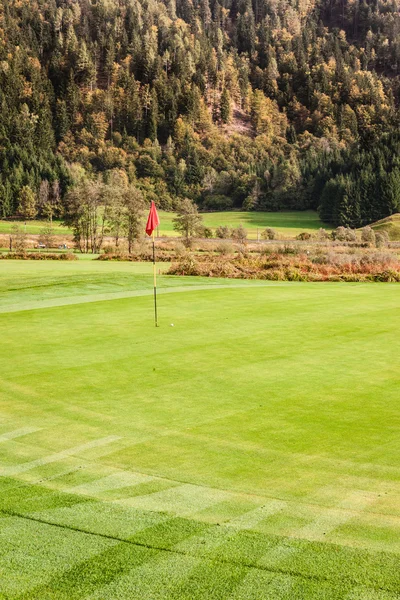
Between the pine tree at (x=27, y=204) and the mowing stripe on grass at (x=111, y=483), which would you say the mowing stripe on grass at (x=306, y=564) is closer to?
the mowing stripe on grass at (x=111, y=483)

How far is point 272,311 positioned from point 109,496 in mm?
16457

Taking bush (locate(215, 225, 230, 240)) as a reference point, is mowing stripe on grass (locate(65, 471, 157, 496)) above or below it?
below

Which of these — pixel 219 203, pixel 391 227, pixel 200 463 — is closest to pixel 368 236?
pixel 391 227

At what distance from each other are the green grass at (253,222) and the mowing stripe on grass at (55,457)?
385 ft

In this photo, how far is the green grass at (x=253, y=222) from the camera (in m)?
136

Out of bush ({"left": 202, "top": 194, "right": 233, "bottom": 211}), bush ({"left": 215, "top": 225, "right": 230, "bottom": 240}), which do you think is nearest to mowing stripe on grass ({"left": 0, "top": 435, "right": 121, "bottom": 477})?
bush ({"left": 215, "top": 225, "right": 230, "bottom": 240})

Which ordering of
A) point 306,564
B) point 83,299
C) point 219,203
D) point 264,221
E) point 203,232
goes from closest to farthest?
1. point 306,564
2. point 83,299
3. point 203,232
4. point 264,221
5. point 219,203

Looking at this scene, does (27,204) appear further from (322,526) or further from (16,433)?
(322,526)

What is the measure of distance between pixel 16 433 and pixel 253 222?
148684mm

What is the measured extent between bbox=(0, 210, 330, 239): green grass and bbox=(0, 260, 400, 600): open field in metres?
111

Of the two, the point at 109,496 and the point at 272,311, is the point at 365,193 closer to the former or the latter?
the point at 272,311

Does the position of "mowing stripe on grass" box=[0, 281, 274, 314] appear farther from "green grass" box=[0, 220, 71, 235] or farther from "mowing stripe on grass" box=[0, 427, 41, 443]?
"green grass" box=[0, 220, 71, 235]

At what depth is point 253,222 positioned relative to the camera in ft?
517

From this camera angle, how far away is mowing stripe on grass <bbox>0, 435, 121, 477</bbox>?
9172 mm
